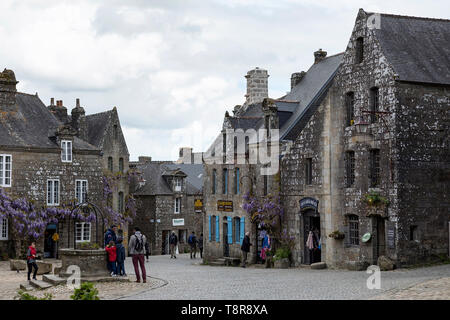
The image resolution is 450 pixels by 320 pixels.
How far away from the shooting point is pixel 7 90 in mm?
38938

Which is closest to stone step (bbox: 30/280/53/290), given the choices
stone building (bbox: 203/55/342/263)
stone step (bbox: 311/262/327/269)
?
stone step (bbox: 311/262/327/269)

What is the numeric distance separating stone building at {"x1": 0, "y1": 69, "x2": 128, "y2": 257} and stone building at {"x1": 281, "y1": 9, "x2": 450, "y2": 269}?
14783 mm

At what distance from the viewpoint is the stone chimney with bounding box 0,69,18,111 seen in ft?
A: 127

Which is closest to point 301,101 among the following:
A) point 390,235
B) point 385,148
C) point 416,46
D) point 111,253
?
point 416,46

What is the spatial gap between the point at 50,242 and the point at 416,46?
22709mm

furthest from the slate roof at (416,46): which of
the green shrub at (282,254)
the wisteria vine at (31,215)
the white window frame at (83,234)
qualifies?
the white window frame at (83,234)

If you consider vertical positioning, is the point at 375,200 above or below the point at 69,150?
below

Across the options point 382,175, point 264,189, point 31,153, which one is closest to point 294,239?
point 264,189

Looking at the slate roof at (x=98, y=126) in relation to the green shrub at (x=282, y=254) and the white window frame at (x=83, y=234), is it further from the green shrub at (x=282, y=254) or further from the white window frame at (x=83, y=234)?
the green shrub at (x=282, y=254)

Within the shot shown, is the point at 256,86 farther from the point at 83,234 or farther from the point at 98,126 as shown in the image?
the point at 83,234

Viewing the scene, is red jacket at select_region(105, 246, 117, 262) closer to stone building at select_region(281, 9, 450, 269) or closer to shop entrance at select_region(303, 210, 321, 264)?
stone building at select_region(281, 9, 450, 269)
